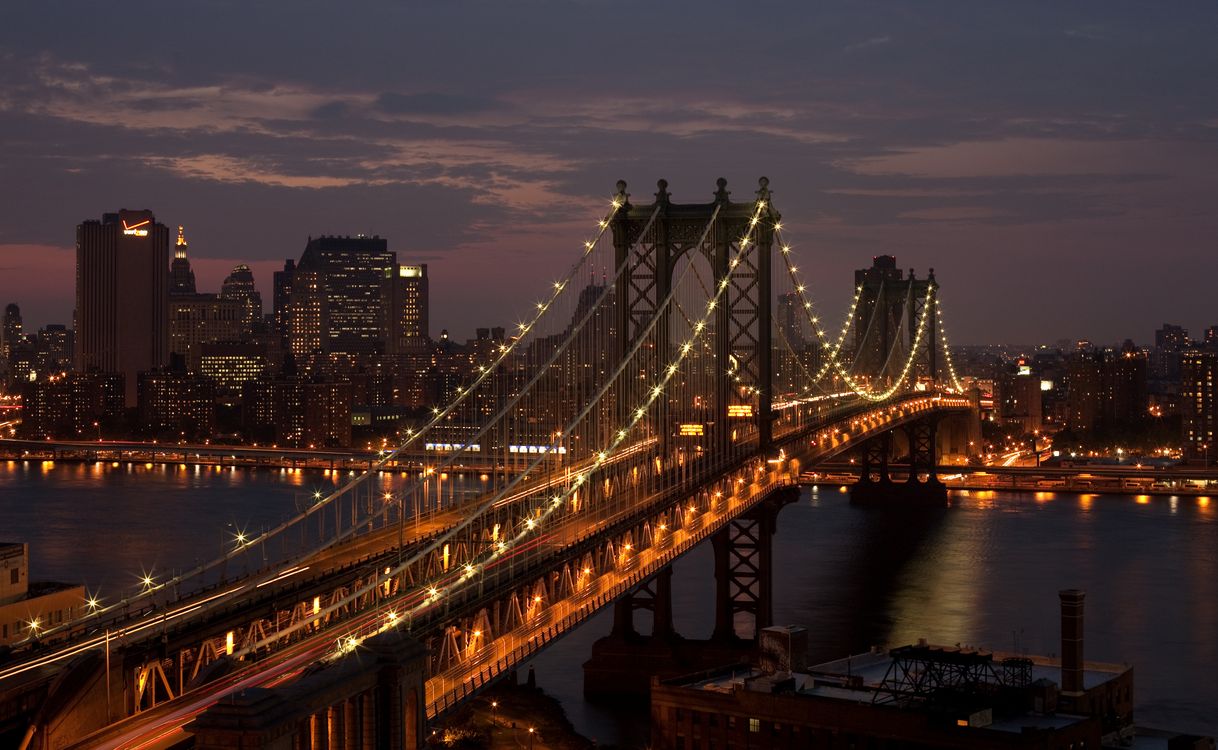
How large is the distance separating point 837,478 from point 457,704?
5752 centimetres

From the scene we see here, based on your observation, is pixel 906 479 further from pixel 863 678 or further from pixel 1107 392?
pixel 1107 392

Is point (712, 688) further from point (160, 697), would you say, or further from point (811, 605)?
point (811, 605)

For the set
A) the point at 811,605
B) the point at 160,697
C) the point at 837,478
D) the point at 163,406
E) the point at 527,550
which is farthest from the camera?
the point at 163,406

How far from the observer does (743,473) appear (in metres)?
35.1

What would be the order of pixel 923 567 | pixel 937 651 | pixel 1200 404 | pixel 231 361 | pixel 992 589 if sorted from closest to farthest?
pixel 937 651, pixel 992 589, pixel 923 567, pixel 1200 404, pixel 231 361

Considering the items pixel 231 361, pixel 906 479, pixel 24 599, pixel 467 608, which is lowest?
pixel 906 479

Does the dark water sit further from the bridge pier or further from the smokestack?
the smokestack

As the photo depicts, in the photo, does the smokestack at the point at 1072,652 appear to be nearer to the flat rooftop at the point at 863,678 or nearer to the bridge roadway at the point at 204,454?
the flat rooftop at the point at 863,678

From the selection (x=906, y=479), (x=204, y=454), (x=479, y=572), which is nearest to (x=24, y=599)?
(x=479, y=572)

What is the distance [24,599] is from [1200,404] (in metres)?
75.8

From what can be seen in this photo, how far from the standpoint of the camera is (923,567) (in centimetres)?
4872

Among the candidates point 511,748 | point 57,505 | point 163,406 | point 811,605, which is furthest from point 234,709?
point 163,406

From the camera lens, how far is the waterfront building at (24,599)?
2834 centimetres

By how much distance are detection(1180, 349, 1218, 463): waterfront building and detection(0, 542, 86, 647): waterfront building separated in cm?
6891
